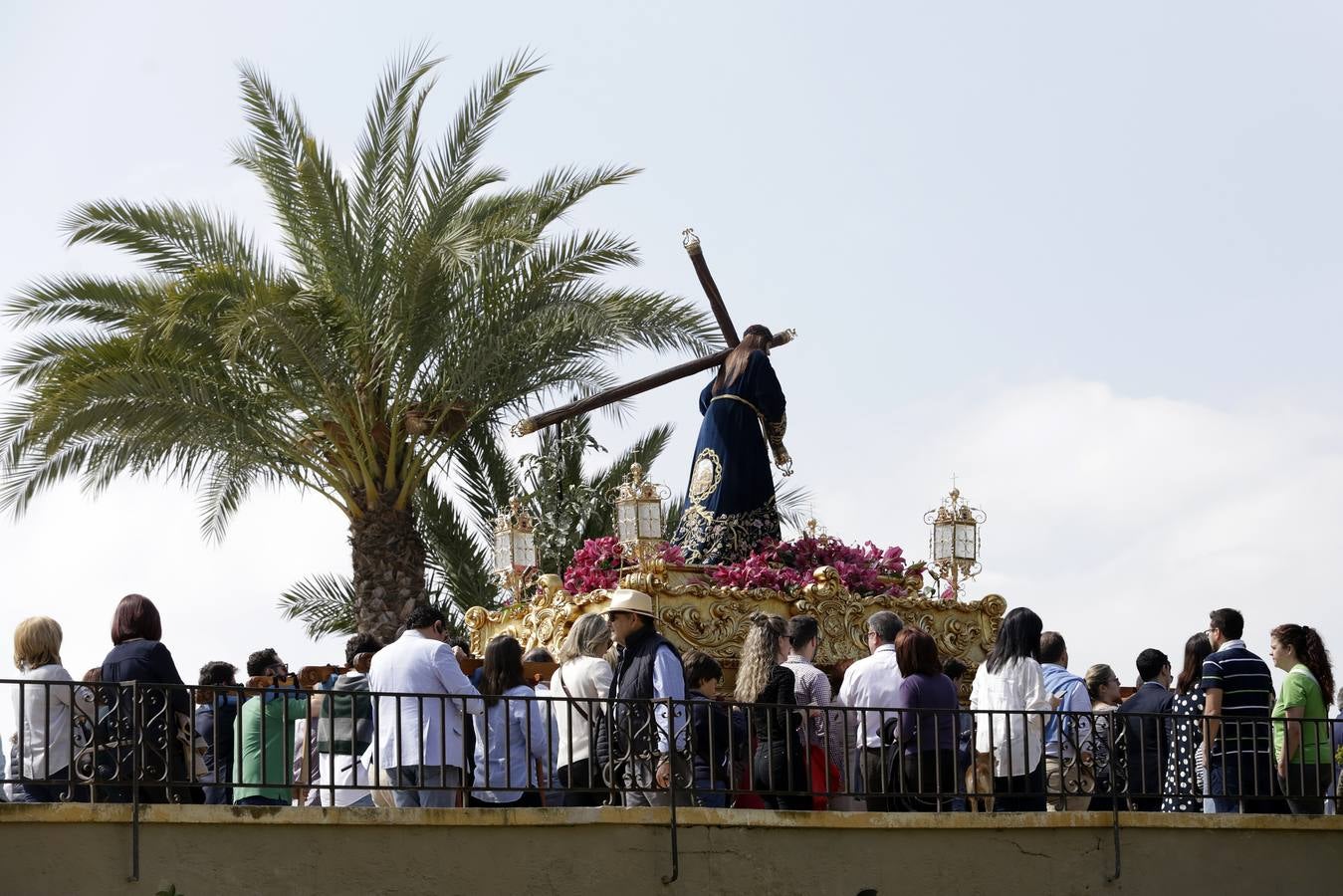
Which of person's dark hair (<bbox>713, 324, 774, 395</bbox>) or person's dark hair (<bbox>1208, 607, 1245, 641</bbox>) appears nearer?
person's dark hair (<bbox>1208, 607, 1245, 641</bbox>)

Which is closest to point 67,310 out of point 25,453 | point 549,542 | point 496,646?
point 25,453

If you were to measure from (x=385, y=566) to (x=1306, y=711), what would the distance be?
935cm

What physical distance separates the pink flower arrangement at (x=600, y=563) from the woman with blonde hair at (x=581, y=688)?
4914 mm

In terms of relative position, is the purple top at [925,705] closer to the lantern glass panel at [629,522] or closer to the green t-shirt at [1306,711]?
the green t-shirt at [1306,711]

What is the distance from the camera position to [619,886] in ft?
32.3

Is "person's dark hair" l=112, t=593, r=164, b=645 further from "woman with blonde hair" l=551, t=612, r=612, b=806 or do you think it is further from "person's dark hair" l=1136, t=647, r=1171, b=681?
"person's dark hair" l=1136, t=647, r=1171, b=681

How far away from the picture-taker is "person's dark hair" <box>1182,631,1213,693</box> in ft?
36.7

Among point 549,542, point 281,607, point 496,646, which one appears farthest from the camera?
point 281,607

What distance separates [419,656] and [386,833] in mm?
847

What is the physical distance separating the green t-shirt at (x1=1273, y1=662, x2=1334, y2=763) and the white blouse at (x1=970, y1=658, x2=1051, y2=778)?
4.65 feet

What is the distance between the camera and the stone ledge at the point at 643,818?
28.9 ft

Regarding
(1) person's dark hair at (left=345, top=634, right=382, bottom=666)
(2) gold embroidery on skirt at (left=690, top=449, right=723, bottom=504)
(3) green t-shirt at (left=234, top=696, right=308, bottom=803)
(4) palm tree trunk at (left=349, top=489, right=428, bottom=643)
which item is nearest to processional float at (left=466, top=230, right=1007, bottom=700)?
(2) gold embroidery on skirt at (left=690, top=449, right=723, bottom=504)

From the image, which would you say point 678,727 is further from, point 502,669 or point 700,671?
point 502,669

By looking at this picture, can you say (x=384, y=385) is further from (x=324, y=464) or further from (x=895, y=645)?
(x=895, y=645)
